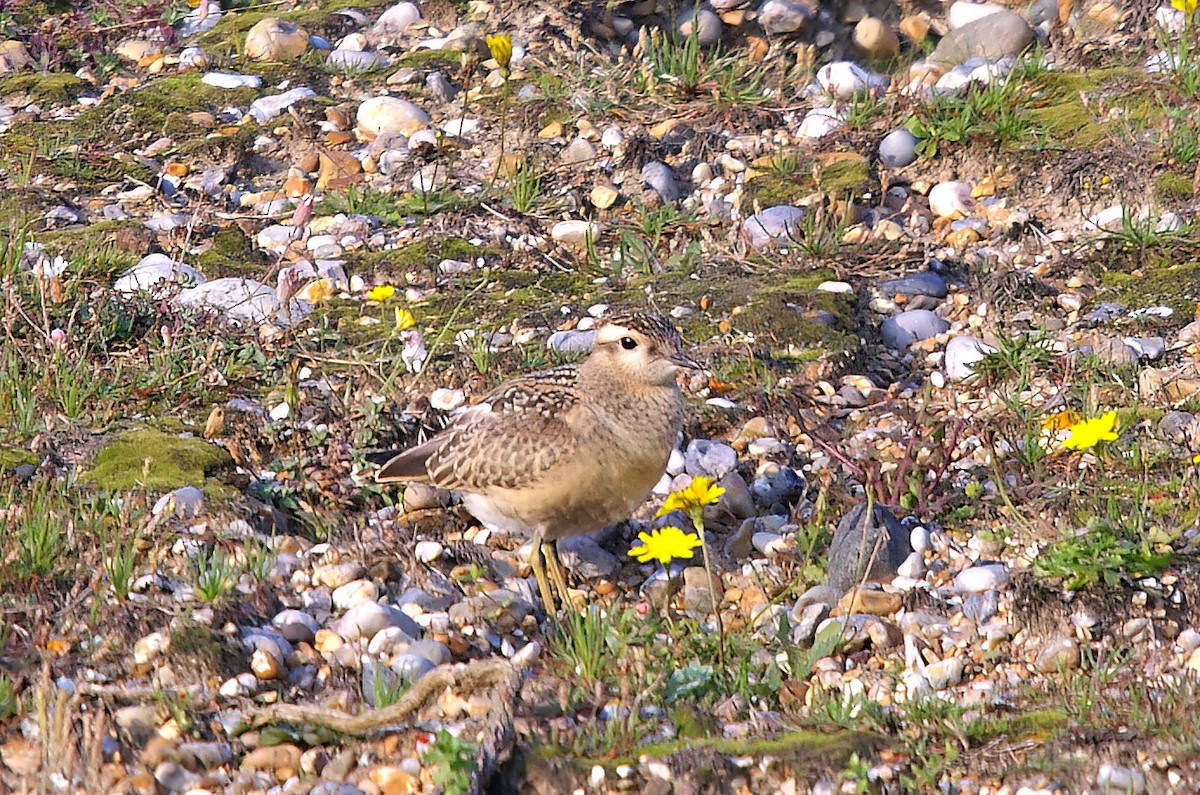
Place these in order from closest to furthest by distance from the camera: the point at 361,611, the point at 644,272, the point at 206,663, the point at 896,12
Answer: the point at 206,663
the point at 361,611
the point at 644,272
the point at 896,12

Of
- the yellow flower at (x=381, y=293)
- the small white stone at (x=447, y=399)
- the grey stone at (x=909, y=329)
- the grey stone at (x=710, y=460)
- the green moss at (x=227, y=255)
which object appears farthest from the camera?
the green moss at (x=227, y=255)

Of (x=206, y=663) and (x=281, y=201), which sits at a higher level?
(x=206, y=663)

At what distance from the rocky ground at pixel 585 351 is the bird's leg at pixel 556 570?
0.12 meters

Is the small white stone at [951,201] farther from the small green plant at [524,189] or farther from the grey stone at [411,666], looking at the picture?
the grey stone at [411,666]

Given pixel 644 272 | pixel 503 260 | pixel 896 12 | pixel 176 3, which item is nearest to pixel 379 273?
pixel 503 260

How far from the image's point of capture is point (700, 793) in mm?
3863

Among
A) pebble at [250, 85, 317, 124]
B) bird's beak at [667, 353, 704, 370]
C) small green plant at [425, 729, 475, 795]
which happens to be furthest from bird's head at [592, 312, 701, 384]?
pebble at [250, 85, 317, 124]

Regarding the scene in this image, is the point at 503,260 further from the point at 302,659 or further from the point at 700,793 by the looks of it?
the point at 700,793

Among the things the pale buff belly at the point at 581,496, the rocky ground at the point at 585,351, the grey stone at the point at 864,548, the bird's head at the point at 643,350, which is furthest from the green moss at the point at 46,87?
the grey stone at the point at 864,548

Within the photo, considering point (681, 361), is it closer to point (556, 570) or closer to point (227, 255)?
point (556, 570)

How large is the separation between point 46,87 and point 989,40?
5.78m

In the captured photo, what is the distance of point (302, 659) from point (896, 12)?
6.75m

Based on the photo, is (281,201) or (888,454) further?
(281,201)

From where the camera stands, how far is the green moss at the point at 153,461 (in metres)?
5.61
